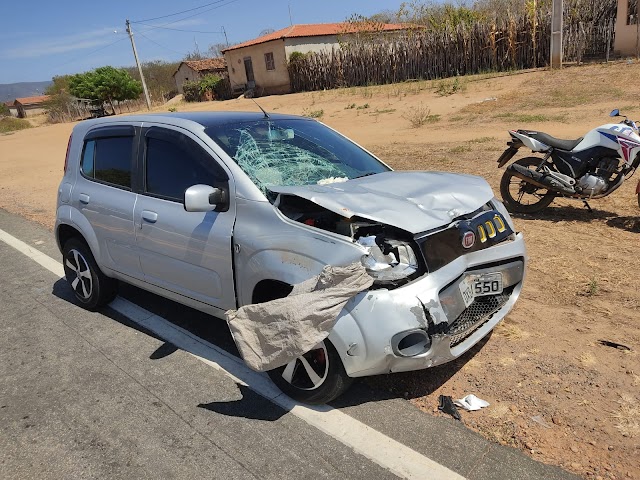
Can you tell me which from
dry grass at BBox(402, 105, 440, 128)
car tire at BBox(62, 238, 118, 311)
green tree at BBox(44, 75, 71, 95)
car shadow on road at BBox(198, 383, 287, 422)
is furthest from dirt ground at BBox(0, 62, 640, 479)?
green tree at BBox(44, 75, 71, 95)

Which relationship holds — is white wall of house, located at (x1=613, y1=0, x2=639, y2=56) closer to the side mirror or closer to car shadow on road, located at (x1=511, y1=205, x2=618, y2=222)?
car shadow on road, located at (x1=511, y1=205, x2=618, y2=222)

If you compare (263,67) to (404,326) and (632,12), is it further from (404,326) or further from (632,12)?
(404,326)

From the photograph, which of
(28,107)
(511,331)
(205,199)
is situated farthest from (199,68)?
(28,107)

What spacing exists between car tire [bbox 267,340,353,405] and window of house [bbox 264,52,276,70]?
34.5 metres

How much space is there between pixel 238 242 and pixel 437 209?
4.18 feet

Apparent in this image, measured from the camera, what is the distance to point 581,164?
19.6 ft

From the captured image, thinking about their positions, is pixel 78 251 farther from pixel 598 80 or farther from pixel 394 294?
pixel 598 80

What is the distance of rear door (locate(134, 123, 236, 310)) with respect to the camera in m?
3.46

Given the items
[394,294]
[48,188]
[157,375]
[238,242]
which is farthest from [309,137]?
[48,188]

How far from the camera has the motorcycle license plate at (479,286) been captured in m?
3.05

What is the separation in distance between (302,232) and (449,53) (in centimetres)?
2511

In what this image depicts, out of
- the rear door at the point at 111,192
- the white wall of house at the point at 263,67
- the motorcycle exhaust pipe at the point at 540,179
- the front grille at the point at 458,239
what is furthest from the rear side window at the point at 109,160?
the white wall of house at the point at 263,67

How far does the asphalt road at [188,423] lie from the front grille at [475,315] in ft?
1.73

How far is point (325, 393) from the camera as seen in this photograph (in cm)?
308
